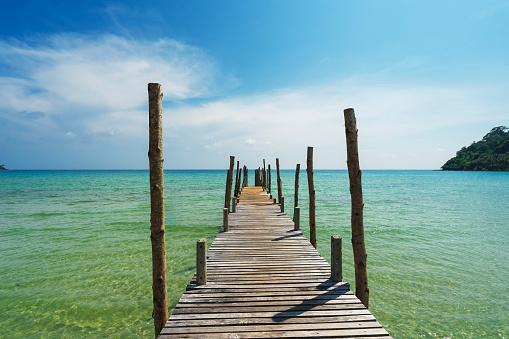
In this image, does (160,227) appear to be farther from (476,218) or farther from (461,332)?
(476,218)

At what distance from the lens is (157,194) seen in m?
3.98

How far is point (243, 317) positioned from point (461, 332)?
5.13 metres

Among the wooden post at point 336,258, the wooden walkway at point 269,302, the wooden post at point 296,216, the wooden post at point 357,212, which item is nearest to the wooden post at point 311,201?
the wooden post at point 296,216

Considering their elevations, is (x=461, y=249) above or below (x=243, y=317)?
below

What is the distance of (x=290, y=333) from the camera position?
10.7 feet

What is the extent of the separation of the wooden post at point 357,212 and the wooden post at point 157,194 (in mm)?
3421

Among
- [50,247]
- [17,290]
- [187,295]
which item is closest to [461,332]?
[187,295]

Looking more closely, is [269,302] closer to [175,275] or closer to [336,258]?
[336,258]

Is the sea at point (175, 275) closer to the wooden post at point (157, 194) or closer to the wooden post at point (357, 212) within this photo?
the wooden post at point (357, 212)

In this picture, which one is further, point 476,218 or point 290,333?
point 476,218

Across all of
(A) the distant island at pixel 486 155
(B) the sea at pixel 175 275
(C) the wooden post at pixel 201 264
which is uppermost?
(A) the distant island at pixel 486 155

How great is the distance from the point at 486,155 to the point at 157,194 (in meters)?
134

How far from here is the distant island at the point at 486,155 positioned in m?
91.6

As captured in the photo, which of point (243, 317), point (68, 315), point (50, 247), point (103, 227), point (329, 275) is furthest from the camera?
point (103, 227)
